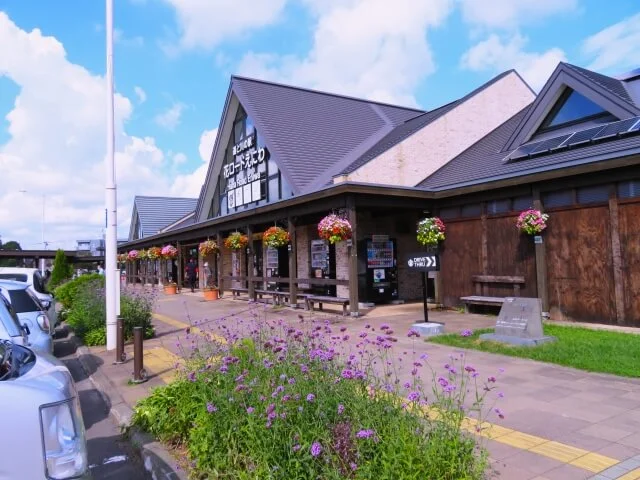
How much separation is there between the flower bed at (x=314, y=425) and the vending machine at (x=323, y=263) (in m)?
13.1

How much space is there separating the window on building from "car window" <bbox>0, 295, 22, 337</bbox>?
1343 cm

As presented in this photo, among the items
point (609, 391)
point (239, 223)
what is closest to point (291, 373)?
point (609, 391)

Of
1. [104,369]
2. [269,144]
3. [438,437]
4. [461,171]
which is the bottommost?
[104,369]

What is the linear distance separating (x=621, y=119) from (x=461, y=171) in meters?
4.66

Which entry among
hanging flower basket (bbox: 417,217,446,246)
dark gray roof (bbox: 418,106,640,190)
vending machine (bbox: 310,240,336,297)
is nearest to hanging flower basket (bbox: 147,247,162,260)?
vending machine (bbox: 310,240,336,297)

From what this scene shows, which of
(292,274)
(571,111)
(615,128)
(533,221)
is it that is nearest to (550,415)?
(533,221)

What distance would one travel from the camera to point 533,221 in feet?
36.0

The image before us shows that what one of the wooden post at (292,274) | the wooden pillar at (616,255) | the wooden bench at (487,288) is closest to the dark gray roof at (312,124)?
the wooden post at (292,274)

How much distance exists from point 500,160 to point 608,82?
3.42 m

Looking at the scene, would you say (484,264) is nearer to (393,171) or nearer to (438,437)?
(393,171)

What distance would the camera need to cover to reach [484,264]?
12.8 metres

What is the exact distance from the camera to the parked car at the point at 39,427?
220 cm

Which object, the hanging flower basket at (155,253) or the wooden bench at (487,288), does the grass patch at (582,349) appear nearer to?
the wooden bench at (487,288)

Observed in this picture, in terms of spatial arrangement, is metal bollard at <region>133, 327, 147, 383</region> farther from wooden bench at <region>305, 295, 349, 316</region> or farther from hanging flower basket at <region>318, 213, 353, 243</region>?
wooden bench at <region>305, 295, 349, 316</region>
